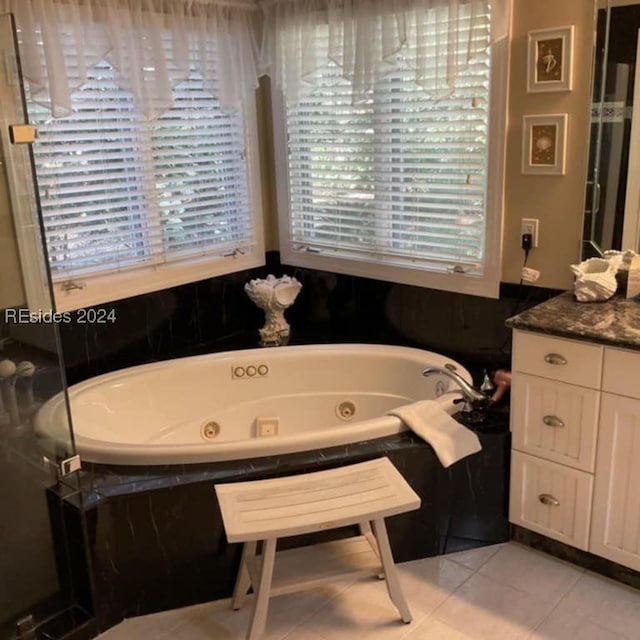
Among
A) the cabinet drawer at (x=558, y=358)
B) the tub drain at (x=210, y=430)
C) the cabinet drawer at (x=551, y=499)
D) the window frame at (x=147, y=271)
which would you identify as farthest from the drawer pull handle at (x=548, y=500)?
the window frame at (x=147, y=271)

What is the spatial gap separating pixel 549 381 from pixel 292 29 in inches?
81.7

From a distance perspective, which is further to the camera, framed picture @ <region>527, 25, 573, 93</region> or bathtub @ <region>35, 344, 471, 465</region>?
bathtub @ <region>35, 344, 471, 465</region>

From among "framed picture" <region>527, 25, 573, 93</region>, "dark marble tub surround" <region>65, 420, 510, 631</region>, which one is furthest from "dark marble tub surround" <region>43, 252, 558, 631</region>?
"framed picture" <region>527, 25, 573, 93</region>

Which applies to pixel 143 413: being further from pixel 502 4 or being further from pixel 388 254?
pixel 502 4

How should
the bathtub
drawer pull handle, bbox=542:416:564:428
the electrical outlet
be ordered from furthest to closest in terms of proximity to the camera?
the bathtub, the electrical outlet, drawer pull handle, bbox=542:416:564:428

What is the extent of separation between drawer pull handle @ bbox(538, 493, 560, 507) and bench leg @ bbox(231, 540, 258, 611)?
1019 mm

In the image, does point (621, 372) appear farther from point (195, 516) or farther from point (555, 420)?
point (195, 516)

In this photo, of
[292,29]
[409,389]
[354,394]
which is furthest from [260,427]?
[292,29]

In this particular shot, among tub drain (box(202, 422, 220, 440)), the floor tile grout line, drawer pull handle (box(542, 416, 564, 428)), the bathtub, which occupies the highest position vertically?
drawer pull handle (box(542, 416, 564, 428))

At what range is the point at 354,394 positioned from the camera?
3375 mm

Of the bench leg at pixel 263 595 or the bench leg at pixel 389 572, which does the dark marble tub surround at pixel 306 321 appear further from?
the bench leg at pixel 263 595

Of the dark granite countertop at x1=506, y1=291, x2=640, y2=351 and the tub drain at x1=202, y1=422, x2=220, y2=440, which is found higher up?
the dark granite countertop at x1=506, y1=291, x2=640, y2=351

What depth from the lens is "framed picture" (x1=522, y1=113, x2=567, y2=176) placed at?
2.71 m

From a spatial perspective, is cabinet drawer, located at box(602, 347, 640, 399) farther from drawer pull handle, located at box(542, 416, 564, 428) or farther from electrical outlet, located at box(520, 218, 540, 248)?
electrical outlet, located at box(520, 218, 540, 248)
